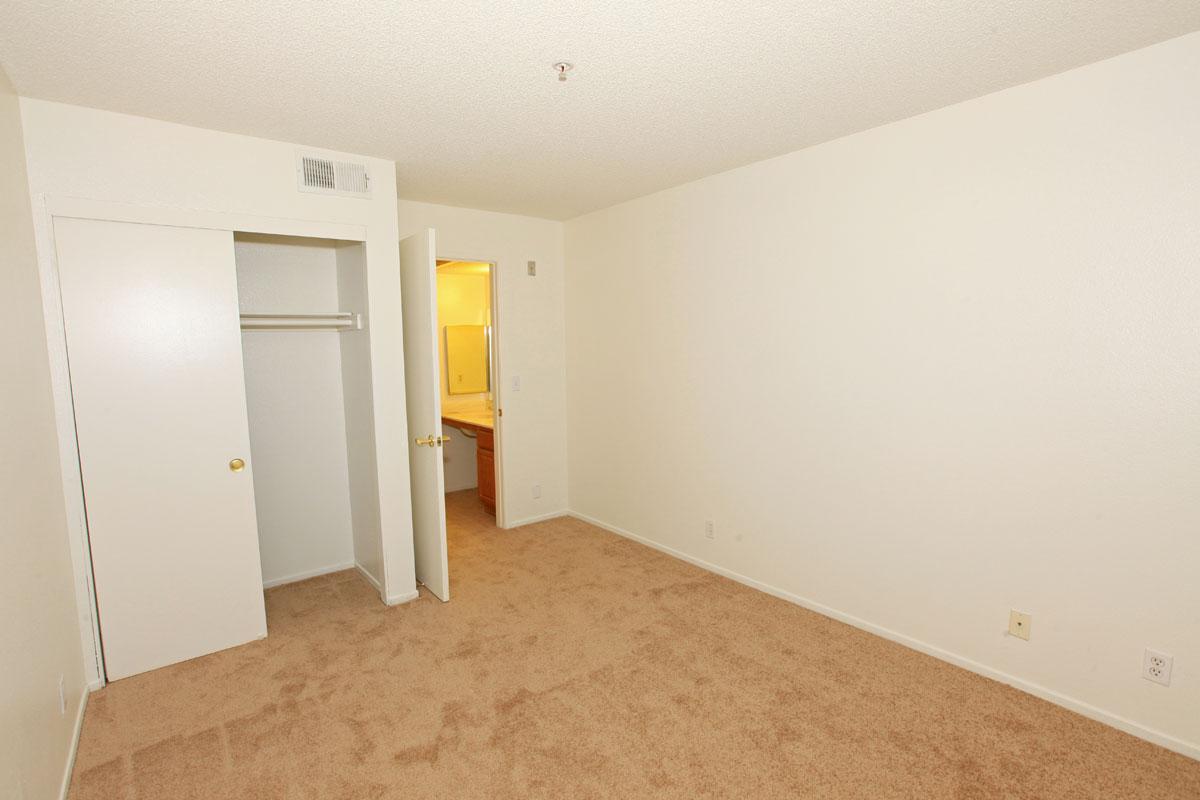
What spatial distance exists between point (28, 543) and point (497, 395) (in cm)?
300

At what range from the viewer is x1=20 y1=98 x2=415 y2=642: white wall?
2.43 m

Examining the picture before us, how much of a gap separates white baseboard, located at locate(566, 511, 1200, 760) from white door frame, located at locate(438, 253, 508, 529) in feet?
5.19

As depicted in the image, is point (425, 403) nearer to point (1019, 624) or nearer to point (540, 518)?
point (540, 518)

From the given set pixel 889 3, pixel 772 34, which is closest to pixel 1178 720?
pixel 889 3

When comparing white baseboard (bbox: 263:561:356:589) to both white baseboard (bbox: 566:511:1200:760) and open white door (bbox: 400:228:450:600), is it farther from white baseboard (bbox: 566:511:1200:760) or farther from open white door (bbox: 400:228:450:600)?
white baseboard (bbox: 566:511:1200:760)

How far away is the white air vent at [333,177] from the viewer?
2.96 meters

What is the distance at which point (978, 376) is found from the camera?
2545 mm

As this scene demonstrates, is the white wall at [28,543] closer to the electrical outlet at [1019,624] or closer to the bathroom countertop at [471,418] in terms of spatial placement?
the bathroom countertop at [471,418]

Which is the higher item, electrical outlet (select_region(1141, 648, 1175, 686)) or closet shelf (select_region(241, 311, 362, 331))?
closet shelf (select_region(241, 311, 362, 331))

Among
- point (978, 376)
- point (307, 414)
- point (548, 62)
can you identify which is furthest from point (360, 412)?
point (978, 376)

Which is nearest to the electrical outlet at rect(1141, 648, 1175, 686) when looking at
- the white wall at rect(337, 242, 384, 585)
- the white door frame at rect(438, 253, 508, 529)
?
the white wall at rect(337, 242, 384, 585)

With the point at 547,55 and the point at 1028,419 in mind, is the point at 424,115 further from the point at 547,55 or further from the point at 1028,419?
the point at 1028,419

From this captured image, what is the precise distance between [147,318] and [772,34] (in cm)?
282

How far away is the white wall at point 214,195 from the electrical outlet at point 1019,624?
9.92ft
